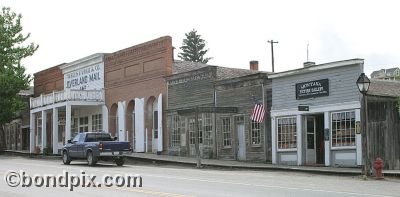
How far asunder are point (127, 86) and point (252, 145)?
13.5 meters

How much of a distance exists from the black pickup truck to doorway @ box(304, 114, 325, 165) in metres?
8.39

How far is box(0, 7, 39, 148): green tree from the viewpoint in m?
47.9

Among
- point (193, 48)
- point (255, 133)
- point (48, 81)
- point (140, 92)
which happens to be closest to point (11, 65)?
point (48, 81)

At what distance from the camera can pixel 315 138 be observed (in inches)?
1089

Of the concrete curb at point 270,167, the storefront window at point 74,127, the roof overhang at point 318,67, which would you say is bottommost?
the concrete curb at point 270,167

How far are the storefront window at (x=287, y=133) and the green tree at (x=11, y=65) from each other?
88.8ft

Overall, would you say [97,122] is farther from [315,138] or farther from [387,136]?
[387,136]

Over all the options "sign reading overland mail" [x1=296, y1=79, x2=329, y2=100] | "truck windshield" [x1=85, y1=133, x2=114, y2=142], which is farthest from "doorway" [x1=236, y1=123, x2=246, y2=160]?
"truck windshield" [x1=85, y1=133, x2=114, y2=142]

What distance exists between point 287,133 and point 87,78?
71.1ft

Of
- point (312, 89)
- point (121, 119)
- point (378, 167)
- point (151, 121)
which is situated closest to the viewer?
point (378, 167)

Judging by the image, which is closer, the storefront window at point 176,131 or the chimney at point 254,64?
the storefront window at point 176,131

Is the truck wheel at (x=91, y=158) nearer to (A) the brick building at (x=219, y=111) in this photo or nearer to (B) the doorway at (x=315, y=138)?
(A) the brick building at (x=219, y=111)

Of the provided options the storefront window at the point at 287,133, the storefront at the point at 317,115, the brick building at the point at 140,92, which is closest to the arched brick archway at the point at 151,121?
the brick building at the point at 140,92

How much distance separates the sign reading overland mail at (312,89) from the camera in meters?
26.3
